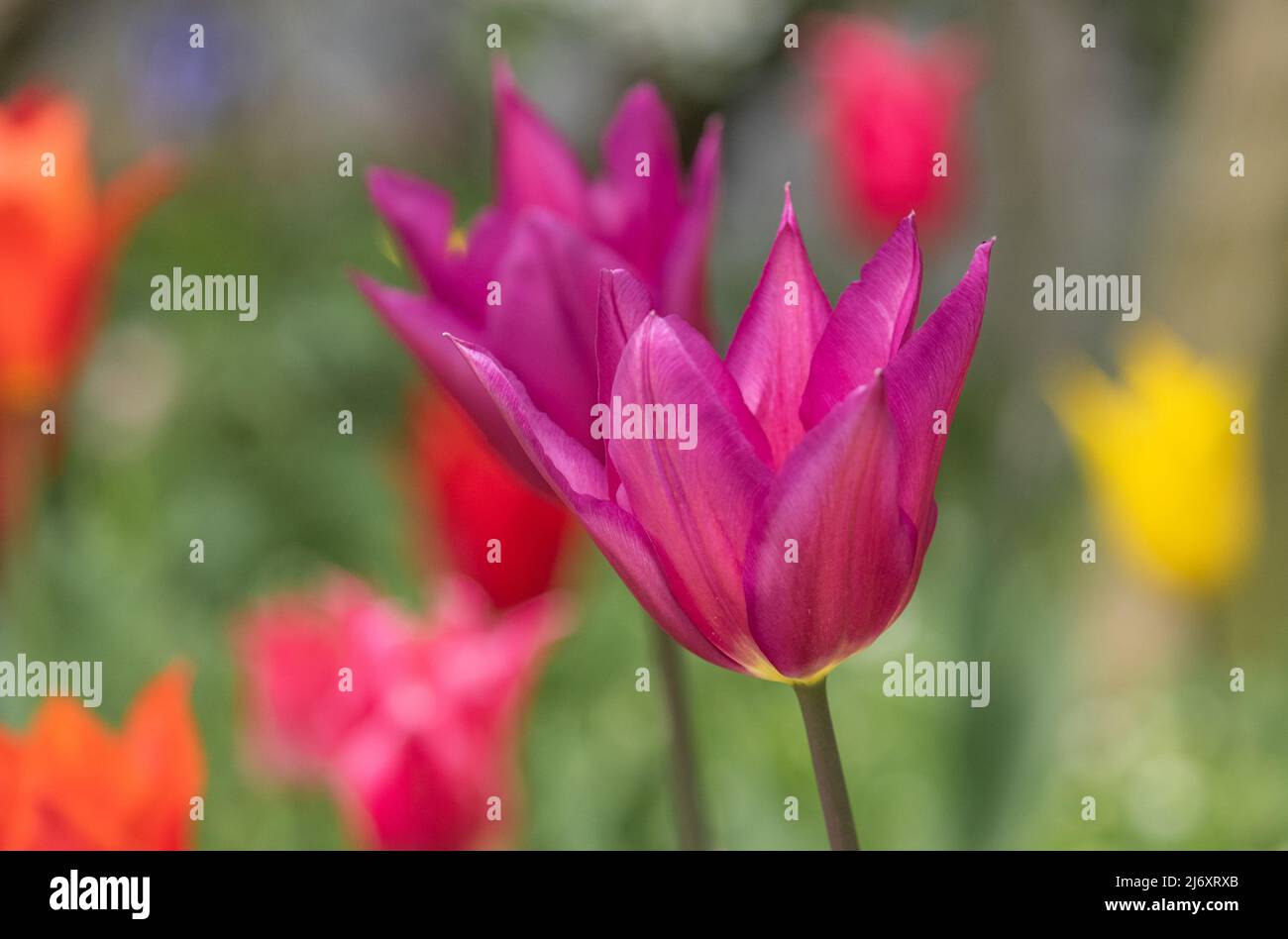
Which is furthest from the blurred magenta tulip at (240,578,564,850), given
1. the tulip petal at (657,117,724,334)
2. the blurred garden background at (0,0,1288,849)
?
the tulip petal at (657,117,724,334)

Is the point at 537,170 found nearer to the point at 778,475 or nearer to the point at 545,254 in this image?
the point at 545,254

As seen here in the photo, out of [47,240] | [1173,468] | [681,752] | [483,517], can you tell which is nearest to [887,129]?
[1173,468]

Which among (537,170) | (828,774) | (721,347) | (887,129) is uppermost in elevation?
(887,129)

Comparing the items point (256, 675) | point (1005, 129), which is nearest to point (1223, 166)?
point (1005, 129)

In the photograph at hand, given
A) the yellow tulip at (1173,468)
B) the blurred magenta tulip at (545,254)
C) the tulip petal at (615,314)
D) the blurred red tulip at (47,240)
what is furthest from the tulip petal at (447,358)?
the yellow tulip at (1173,468)

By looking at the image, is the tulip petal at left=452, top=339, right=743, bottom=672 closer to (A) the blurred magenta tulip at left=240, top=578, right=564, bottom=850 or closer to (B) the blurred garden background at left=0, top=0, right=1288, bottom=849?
(B) the blurred garden background at left=0, top=0, right=1288, bottom=849

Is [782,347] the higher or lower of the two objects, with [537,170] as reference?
lower

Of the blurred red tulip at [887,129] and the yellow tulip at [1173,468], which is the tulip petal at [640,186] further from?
the blurred red tulip at [887,129]

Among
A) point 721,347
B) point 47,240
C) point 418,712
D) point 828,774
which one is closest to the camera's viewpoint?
point 828,774
